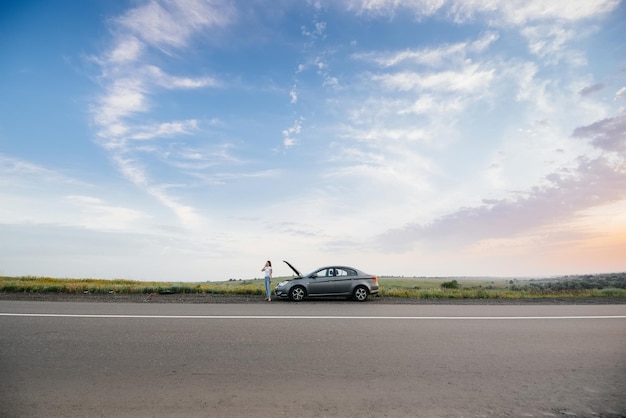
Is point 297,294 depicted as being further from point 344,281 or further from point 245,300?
point 245,300

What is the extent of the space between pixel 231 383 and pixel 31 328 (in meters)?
5.91

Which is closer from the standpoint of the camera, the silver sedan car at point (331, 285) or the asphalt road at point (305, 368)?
the asphalt road at point (305, 368)

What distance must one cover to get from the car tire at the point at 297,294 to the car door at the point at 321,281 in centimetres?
37

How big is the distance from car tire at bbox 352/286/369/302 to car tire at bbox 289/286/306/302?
7.72ft

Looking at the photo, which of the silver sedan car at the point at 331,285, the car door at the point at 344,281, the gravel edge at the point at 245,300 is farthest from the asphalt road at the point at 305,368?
the car door at the point at 344,281

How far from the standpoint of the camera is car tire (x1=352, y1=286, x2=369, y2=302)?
17242 millimetres

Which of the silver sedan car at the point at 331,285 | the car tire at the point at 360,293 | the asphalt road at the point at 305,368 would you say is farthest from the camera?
the silver sedan car at the point at 331,285

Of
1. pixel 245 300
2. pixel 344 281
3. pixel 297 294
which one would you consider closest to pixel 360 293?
pixel 344 281

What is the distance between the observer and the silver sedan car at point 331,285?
17.4 m

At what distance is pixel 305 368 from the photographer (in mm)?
5461

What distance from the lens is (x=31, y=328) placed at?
26.5 ft

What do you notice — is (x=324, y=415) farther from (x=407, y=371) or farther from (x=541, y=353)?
(x=541, y=353)

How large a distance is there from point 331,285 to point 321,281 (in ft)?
1.64

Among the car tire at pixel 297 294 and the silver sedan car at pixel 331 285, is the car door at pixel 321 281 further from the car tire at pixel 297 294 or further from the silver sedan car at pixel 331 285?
the car tire at pixel 297 294
